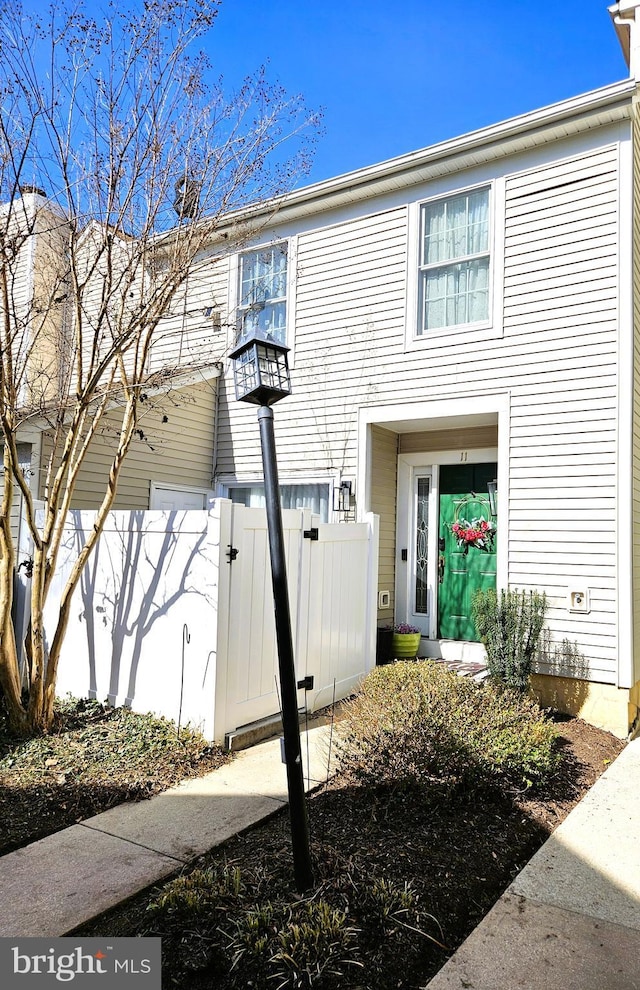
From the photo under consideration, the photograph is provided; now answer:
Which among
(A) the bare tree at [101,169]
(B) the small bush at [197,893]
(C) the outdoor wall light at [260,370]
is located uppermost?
(A) the bare tree at [101,169]

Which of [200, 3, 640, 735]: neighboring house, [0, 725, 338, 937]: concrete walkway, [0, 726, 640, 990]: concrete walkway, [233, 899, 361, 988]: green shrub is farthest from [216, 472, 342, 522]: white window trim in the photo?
[233, 899, 361, 988]: green shrub

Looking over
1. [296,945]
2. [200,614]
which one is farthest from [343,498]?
[296,945]

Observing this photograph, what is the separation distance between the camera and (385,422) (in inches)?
293

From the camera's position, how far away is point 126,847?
330 cm

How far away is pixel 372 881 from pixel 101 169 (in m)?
4.98

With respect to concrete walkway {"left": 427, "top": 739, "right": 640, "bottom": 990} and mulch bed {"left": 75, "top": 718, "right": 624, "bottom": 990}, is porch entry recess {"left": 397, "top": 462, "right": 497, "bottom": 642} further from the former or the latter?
concrete walkway {"left": 427, "top": 739, "right": 640, "bottom": 990}

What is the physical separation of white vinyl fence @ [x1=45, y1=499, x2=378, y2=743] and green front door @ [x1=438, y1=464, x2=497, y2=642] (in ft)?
5.59

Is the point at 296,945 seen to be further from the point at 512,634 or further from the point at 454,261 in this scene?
the point at 454,261

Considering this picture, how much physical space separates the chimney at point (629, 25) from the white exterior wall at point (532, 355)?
2257 millimetres

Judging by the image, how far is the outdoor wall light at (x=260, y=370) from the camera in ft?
9.71

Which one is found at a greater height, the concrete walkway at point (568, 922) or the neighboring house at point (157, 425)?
the neighboring house at point (157, 425)

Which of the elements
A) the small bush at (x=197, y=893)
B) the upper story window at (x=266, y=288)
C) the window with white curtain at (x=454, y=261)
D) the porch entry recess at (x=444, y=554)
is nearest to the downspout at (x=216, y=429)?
the upper story window at (x=266, y=288)

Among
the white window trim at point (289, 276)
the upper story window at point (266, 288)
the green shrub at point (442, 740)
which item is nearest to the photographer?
the green shrub at point (442, 740)

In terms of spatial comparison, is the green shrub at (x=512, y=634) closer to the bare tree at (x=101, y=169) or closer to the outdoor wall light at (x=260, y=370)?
the bare tree at (x=101, y=169)
